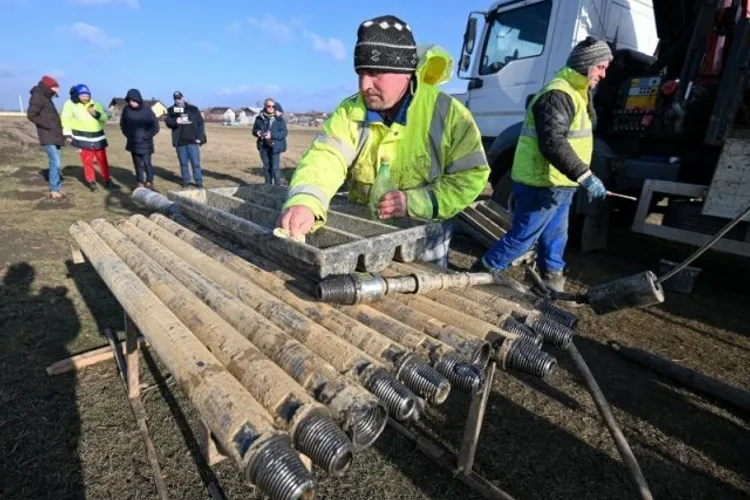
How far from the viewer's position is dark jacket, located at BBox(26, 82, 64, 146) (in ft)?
25.5

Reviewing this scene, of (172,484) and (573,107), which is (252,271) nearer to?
(172,484)

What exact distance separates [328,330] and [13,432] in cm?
230

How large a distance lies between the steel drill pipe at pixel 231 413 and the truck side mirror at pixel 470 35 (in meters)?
6.30

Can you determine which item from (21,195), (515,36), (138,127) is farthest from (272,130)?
(515,36)

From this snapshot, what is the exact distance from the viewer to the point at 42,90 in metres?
7.91

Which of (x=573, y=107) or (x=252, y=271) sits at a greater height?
(x=573, y=107)

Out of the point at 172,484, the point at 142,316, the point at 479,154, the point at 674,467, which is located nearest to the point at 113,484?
the point at 172,484

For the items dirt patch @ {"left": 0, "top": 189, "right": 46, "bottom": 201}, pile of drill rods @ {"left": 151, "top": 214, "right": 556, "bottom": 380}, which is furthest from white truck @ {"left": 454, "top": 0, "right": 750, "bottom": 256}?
dirt patch @ {"left": 0, "top": 189, "right": 46, "bottom": 201}

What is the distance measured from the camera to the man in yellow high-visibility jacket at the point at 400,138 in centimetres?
197

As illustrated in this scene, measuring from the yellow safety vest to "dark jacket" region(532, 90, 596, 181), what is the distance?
9cm

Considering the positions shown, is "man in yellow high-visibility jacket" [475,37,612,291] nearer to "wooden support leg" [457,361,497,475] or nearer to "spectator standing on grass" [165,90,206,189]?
"wooden support leg" [457,361,497,475]

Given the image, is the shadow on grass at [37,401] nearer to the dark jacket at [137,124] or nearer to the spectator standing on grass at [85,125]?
the dark jacket at [137,124]

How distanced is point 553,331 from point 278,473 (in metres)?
1.17

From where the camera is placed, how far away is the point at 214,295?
1.75 meters
